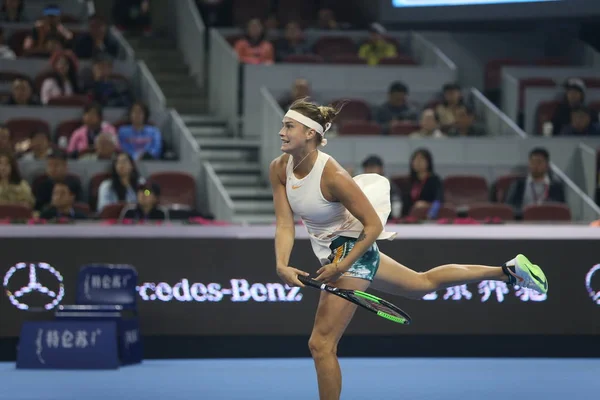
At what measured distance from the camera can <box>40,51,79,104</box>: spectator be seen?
13820mm

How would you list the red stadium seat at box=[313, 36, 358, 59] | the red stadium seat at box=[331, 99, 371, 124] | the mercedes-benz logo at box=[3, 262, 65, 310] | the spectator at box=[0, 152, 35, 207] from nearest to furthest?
1. the mercedes-benz logo at box=[3, 262, 65, 310]
2. the spectator at box=[0, 152, 35, 207]
3. the red stadium seat at box=[331, 99, 371, 124]
4. the red stadium seat at box=[313, 36, 358, 59]

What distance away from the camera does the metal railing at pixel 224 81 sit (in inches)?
569

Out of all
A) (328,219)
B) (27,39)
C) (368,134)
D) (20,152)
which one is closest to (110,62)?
(27,39)

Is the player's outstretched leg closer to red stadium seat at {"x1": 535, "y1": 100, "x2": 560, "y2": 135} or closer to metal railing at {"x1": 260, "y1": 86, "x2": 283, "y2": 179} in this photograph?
metal railing at {"x1": 260, "y1": 86, "x2": 283, "y2": 179}

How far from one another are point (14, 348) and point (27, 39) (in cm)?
734

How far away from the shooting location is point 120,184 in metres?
11.1

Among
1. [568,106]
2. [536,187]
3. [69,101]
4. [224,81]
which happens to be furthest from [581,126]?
[69,101]

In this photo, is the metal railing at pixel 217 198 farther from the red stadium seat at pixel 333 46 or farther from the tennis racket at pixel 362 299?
the tennis racket at pixel 362 299

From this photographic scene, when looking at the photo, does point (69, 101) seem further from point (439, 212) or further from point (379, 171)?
point (439, 212)

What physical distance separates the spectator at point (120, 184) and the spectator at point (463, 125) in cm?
427

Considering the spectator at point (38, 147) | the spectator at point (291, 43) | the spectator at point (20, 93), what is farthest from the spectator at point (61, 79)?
the spectator at point (291, 43)

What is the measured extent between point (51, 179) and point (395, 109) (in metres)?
4.85

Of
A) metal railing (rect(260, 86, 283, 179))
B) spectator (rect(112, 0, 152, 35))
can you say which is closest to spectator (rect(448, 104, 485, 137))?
metal railing (rect(260, 86, 283, 179))

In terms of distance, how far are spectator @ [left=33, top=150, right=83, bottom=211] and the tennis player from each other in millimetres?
5464
